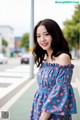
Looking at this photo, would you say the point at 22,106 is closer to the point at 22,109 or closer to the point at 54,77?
the point at 22,109

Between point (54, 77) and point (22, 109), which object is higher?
point (54, 77)

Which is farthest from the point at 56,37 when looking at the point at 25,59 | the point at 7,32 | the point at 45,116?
the point at 7,32

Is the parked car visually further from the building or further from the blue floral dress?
the blue floral dress

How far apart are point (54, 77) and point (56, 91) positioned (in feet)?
0.26

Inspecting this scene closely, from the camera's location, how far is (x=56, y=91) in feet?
5.39

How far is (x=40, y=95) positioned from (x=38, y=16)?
8.42 feet

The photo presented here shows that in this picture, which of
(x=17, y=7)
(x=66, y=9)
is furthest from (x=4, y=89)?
(x=66, y=9)

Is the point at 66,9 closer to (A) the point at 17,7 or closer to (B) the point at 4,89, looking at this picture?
(A) the point at 17,7

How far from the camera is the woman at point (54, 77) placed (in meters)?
1.65

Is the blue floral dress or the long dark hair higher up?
A: the long dark hair

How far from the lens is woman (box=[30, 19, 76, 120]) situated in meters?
1.65

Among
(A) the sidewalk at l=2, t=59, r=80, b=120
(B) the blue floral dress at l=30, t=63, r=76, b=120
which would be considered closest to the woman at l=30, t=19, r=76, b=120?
(B) the blue floral dress at l=30, t=63, r=76, b=120

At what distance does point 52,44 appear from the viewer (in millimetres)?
1698


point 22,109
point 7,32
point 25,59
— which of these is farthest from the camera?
point 7,32
